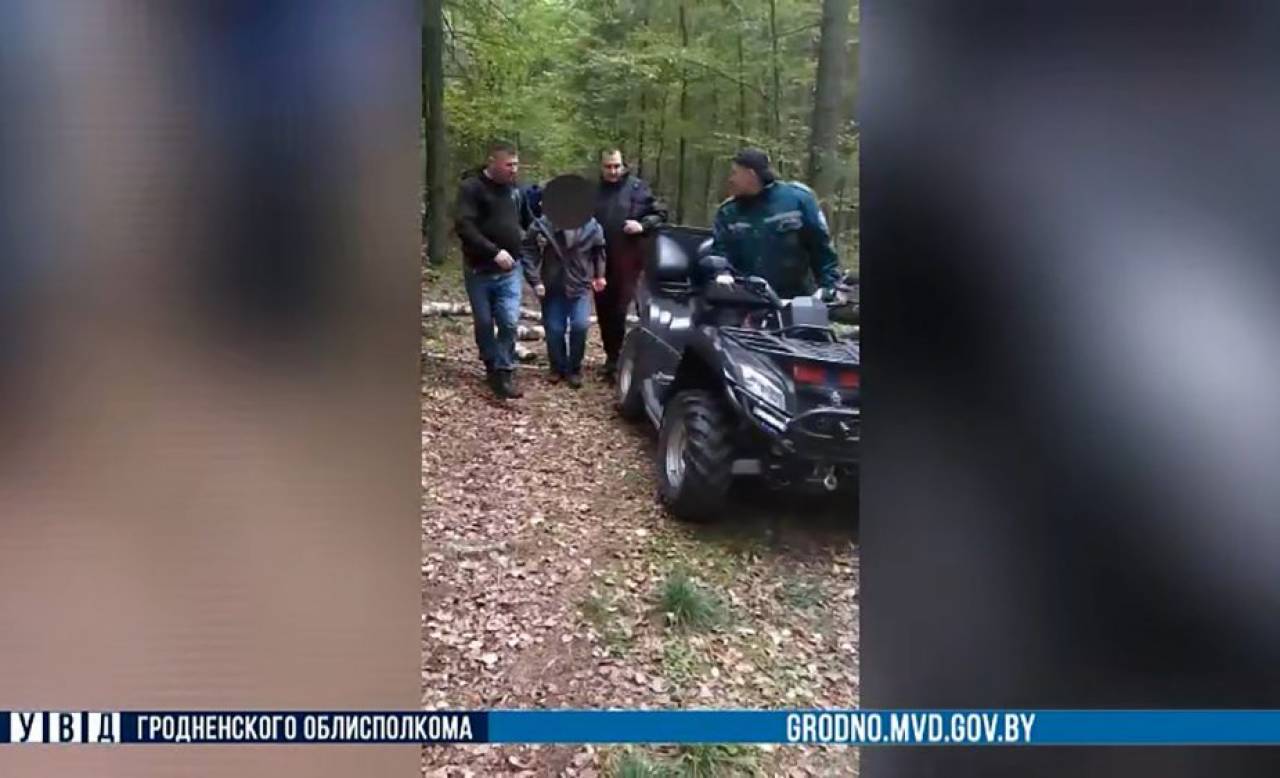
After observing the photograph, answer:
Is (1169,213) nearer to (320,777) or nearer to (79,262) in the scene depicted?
(320,777)

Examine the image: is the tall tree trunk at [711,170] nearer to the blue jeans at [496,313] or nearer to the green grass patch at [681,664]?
the blue jeans at [496,313]

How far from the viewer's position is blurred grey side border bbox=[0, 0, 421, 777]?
200cm

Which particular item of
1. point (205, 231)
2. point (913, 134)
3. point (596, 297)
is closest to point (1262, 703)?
point (913, 134)

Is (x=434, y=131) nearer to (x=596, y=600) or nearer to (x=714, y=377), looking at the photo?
(x=714, y=377)

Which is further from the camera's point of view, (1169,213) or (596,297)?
(596,297)

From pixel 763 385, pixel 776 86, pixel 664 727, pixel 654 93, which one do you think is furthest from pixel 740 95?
pixel 664 727

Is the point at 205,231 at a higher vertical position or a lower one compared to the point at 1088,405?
higher

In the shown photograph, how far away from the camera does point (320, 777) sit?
2.09 m

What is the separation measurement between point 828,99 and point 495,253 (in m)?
0.82

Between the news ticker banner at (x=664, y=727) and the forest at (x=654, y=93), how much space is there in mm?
1019

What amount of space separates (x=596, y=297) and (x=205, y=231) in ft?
2.80

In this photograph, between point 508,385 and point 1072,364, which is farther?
point 508,385

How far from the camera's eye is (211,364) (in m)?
2.03

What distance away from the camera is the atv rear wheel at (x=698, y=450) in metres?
2.16
